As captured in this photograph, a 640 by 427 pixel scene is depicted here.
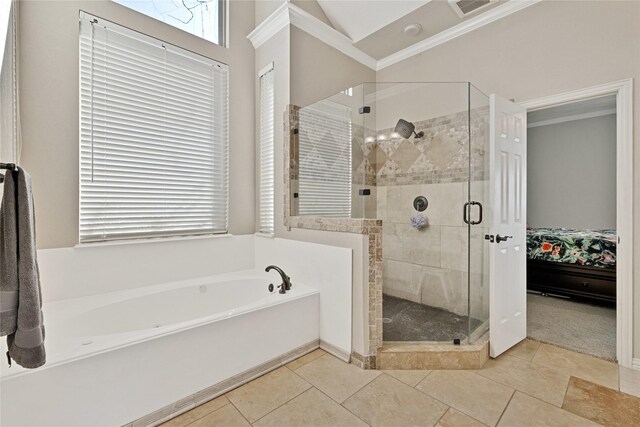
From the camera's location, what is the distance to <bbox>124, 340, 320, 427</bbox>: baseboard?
154 centimetres

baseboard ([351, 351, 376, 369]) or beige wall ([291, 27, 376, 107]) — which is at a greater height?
beige wall ([291, 27, 376, 107])

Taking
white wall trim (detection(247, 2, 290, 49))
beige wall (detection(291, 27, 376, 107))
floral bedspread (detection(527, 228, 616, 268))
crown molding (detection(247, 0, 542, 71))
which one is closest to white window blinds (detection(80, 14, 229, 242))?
white wall trim (detection(247, 2, 290, 49))

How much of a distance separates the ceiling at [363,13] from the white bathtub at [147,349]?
274 centimetres

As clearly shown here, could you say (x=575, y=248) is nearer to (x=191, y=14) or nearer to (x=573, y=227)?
(x=573, y=227)

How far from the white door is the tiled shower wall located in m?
0.37

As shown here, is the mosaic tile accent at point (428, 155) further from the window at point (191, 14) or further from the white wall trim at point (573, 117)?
the white wall trim at point (573, 117)

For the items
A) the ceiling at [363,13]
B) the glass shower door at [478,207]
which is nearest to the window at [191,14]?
the ceiling at [363,13]

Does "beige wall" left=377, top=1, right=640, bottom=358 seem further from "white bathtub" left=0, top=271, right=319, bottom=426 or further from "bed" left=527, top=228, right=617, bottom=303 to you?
"white bathtub" left=0, top=271, right=319, bottom=426

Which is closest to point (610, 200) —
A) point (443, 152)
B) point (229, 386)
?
point (443, 152)

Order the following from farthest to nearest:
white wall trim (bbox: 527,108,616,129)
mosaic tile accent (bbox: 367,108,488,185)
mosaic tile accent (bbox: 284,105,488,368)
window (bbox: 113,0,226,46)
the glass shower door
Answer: white wall trim (bbox: 527,108,616,129), mosaic tile accent (bbox: 367,108,488,185), window (bbox: 113,0,226,46), the glass shower door, mosaic tile accent (bbox: 284,105,488,368)

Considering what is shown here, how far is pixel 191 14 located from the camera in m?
2.81

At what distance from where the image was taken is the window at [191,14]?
2.52 m

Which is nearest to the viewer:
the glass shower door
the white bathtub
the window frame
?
the white bathtub

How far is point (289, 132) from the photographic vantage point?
271 cm
